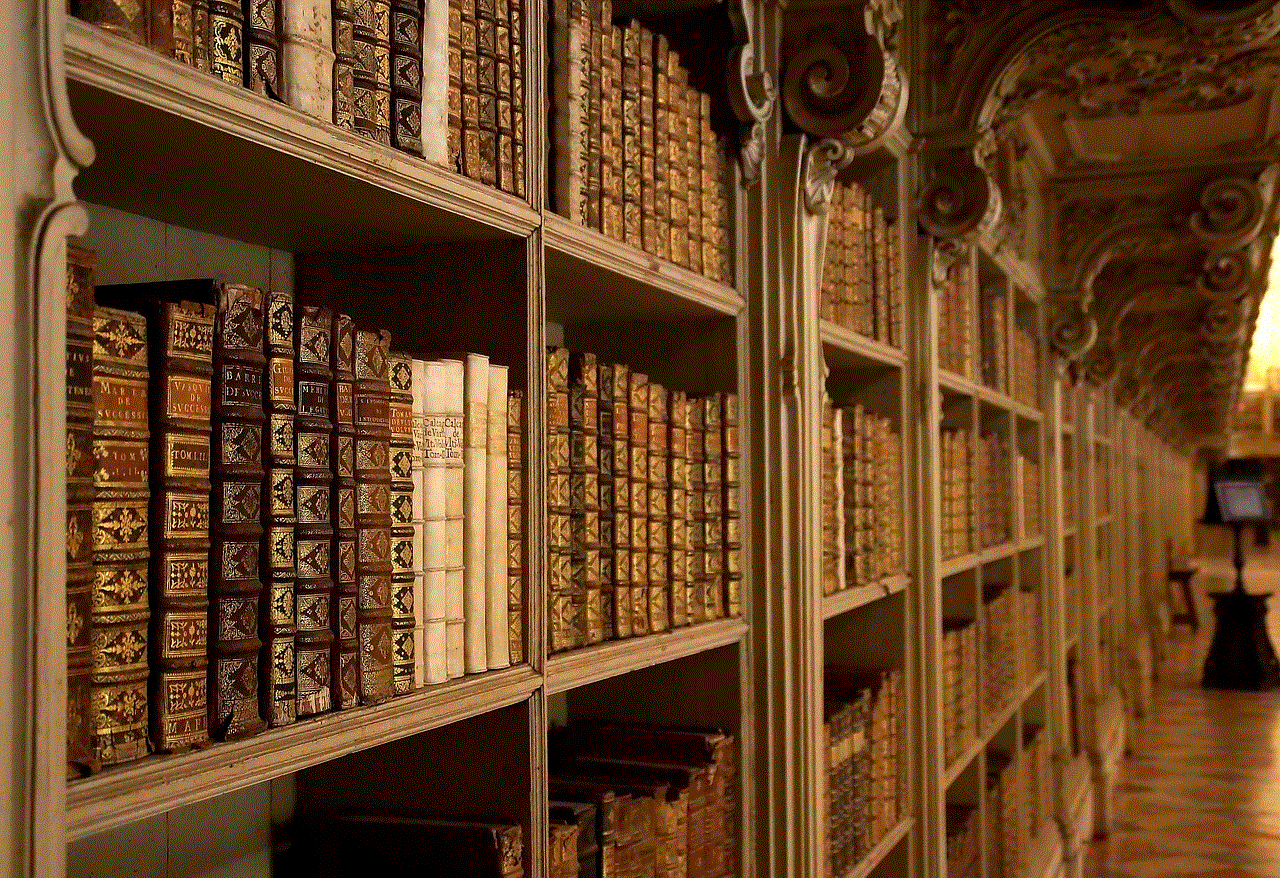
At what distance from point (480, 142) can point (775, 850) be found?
124 cm

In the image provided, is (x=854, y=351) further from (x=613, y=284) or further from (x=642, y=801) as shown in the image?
(x=642, y=801)

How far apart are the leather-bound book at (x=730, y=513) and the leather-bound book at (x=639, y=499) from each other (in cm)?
28

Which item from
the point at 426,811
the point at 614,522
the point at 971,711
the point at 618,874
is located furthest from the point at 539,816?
the point at 971,711

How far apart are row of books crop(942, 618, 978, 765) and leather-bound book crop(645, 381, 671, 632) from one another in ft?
5.41

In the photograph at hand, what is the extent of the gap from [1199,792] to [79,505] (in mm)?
7658

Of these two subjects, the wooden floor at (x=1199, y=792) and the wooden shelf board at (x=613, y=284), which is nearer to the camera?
the wooden shelf board at (x=613, y=284)

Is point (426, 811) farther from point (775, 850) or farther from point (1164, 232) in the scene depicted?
point (1164, 232)

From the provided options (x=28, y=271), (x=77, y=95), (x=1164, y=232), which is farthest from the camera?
(x=1164, y=232)

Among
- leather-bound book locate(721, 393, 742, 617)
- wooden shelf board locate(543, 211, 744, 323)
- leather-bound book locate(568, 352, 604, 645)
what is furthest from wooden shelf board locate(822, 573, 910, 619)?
leather-bound book locate(568, 352, 604, 645)

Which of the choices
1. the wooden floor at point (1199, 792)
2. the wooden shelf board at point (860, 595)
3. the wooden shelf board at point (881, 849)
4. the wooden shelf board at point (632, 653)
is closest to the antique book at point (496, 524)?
the wooden shelf board at point (632, 653)

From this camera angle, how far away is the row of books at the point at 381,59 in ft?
3.20

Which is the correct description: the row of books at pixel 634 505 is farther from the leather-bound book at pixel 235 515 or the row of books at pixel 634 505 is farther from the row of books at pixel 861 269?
the row of books at pixel 861 269

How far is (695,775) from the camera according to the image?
6.11 ft

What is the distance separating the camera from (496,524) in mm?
1365
